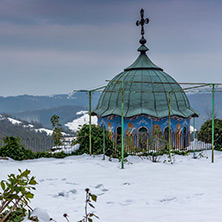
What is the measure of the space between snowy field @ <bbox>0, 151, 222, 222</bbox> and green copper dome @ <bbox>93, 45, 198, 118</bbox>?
953cm

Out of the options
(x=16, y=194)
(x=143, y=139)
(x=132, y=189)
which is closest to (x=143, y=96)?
(x=143, y=139)

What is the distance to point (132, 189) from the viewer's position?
360 inches

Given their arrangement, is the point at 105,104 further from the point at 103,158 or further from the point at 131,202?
the point at 131,202

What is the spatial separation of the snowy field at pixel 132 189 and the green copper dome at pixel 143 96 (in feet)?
31.3

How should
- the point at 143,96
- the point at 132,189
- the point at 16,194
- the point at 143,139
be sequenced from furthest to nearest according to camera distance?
the point at 143,96, the point at 143,139, the point at 132,189, the point at 16,194

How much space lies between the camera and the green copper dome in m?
23.7

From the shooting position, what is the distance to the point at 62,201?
26.2 feet

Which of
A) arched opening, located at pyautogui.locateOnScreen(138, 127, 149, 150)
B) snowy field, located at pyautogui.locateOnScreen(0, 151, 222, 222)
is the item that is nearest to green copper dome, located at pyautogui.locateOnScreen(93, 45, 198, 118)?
arched opening, located at pyautogui.locateOnScreen(138, 127, 149, 150)

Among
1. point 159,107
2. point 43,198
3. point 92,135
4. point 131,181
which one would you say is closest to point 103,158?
point 92,135

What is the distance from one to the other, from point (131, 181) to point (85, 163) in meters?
3.26

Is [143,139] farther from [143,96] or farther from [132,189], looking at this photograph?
[132,189]

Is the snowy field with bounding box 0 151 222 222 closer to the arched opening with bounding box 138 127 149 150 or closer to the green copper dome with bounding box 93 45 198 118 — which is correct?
the arched opening with bounding box 138 127 149 150

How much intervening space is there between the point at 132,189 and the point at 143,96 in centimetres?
1572

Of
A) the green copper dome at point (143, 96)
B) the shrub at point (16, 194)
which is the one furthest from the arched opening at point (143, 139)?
the shrub at point (16, 194)
